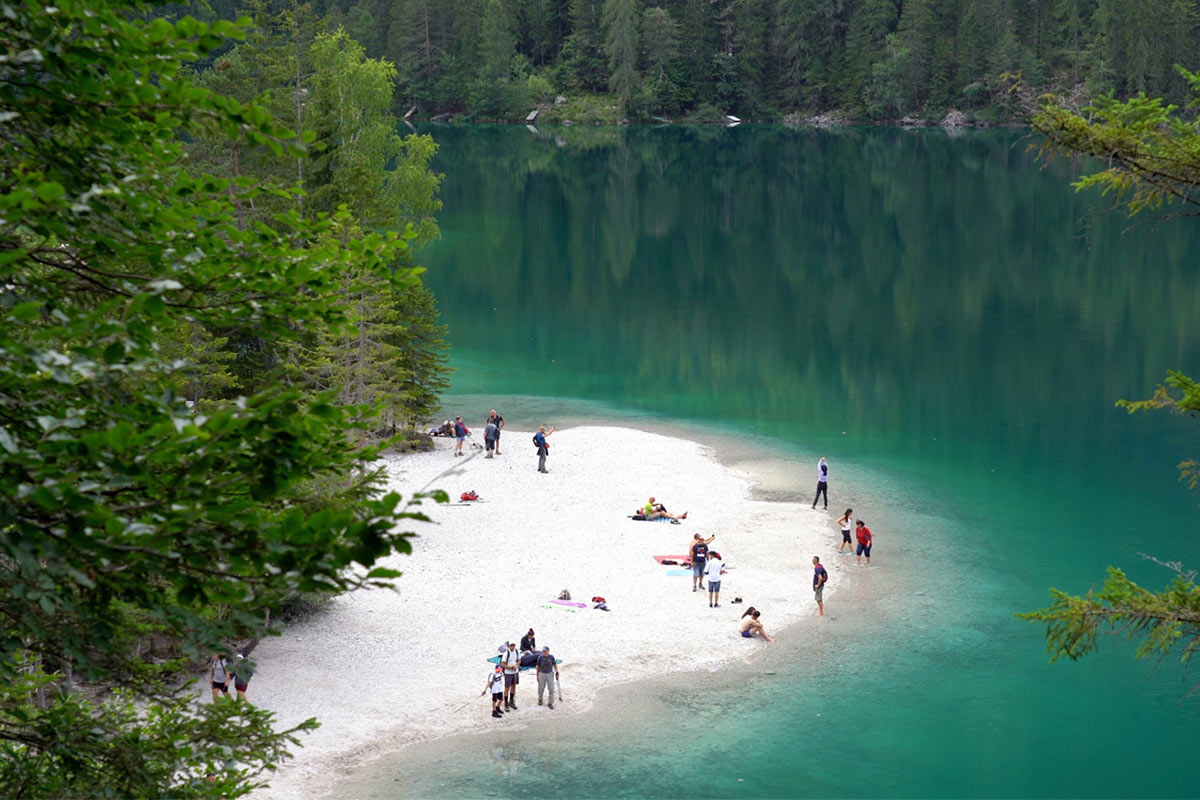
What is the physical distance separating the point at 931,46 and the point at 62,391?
16154cm

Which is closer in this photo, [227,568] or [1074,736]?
[227,568]

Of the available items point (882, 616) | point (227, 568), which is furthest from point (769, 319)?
point (227, 568)

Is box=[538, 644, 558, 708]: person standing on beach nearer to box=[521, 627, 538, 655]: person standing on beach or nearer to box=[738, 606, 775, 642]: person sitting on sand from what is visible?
box=[521, 627, 538, 655]: person standing on beach

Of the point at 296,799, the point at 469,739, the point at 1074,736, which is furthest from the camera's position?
the point at 1074,736

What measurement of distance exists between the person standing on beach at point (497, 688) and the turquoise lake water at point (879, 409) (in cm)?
90

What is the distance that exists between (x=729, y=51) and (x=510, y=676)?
15068cm

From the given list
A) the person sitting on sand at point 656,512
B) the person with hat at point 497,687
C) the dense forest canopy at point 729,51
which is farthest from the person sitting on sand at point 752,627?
the dense forest canopy at point 729,51

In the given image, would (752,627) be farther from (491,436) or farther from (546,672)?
(491,436)

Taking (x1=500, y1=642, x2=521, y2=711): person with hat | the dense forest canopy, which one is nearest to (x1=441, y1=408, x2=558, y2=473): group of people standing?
(x1=500, y1=642, x2=521, y2=711): person with hat

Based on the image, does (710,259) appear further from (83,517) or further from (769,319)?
(83,517)

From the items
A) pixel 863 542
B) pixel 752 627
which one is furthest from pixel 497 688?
pixel 863 542

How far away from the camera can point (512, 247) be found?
93.3 meters

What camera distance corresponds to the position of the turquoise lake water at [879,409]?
82.2ft

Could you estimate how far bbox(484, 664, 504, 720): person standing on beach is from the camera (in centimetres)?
2509
